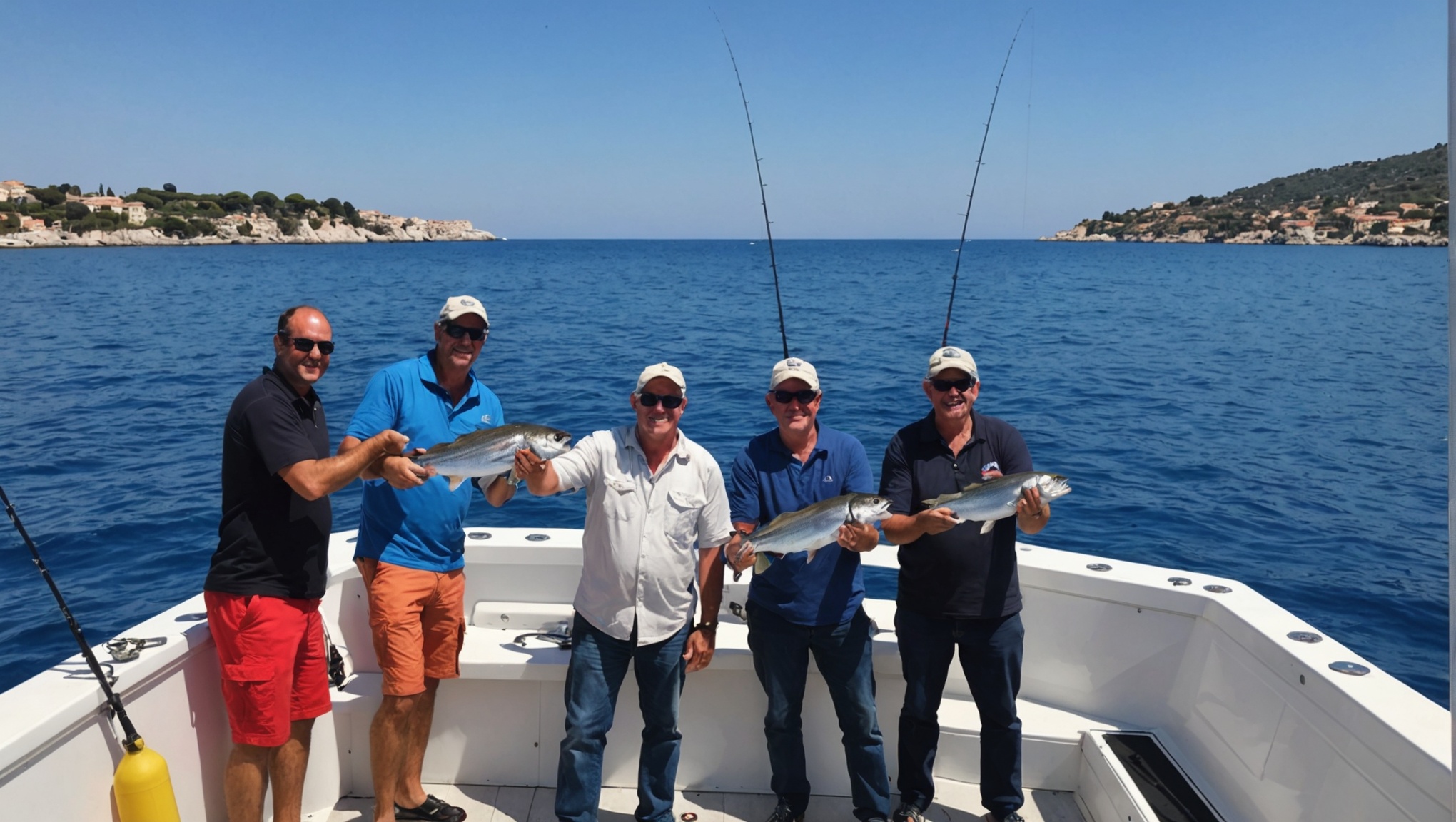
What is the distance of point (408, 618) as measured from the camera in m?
3.55

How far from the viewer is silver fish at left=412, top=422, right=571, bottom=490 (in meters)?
3.26

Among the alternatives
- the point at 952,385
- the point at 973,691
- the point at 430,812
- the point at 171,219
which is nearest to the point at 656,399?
the point at 952,385

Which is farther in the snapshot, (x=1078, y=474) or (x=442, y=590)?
(x=1078, y=474)

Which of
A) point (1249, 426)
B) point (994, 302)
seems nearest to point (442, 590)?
point (1249, 426)

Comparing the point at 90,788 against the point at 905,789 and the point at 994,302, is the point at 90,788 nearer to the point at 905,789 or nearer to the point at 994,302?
the point at 905,789

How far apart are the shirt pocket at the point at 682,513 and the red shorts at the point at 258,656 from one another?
1340mm

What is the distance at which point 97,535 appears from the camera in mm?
9555

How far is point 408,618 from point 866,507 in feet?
6.07

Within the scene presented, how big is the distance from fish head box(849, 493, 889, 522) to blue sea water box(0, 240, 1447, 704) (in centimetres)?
494

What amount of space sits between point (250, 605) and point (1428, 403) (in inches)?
806

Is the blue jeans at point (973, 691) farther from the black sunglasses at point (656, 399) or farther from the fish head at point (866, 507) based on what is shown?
the black sunglasses at point (656, 399)

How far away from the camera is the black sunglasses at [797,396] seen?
11.4 ft

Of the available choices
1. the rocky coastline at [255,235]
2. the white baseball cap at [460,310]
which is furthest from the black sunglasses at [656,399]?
the rocky coastline at [255,235]

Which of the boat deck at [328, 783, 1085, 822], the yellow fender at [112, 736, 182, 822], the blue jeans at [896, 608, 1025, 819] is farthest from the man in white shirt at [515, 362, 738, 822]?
the yellow fender at [112, 736, 182, 822]
